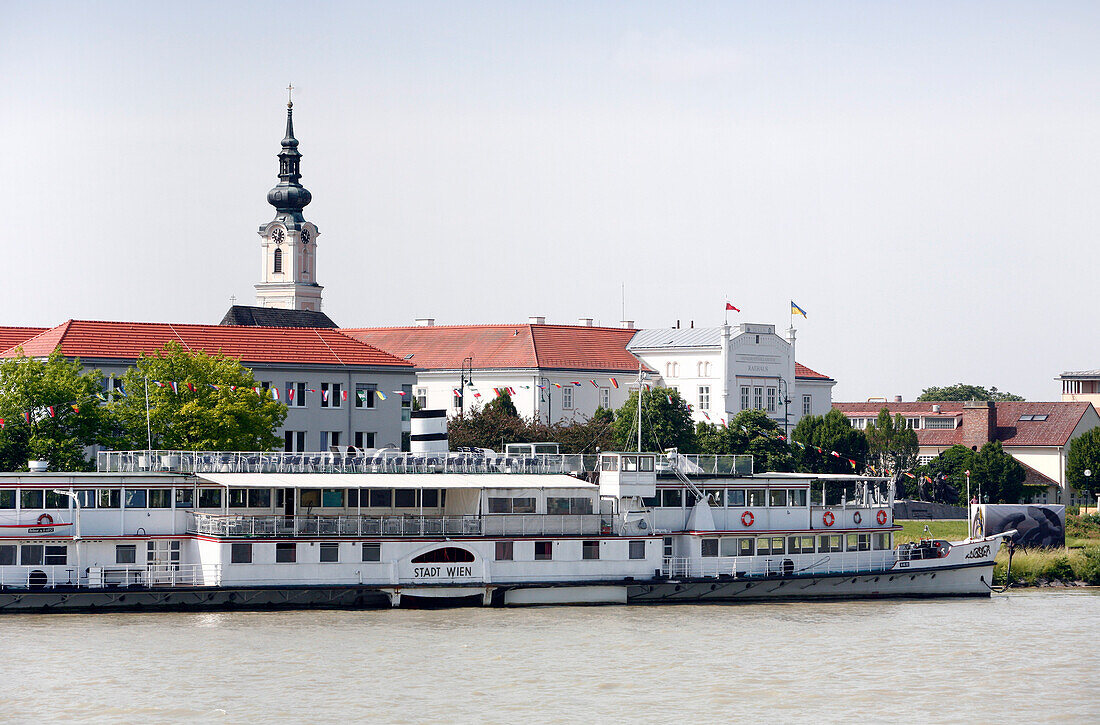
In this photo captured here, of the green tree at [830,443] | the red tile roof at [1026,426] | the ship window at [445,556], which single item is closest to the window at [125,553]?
the ship window at [445,556]

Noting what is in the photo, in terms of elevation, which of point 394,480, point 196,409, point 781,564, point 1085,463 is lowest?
point 781,564

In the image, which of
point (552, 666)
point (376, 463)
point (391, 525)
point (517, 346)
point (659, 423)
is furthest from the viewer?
point (517, 346)

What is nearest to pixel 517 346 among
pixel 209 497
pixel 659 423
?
pixel 659 423

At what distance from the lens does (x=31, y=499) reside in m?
47.1

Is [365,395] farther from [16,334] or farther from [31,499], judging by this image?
[31,499]

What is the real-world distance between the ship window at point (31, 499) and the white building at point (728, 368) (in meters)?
75.4

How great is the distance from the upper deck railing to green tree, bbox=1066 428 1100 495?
57316 millimetres

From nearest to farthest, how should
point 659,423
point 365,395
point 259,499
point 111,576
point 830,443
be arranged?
point 111,576 → point 259,499 → point 365,395 → point 659,423 → point 830,443

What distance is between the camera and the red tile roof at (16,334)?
276ft

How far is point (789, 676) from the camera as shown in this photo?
3878 cm

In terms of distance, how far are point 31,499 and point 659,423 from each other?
53.8 meters

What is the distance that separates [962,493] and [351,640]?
200 feet

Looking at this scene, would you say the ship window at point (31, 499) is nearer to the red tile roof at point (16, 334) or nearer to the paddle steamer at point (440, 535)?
the paddle steamer at point (440, 535)

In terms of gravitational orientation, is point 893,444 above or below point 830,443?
above
